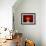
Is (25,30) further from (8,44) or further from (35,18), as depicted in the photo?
(8,44)

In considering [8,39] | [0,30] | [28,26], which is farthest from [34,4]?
[8,39]

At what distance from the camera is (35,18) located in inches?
226

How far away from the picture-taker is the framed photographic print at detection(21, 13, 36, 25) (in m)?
5.72

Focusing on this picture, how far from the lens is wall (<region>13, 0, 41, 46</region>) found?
5743mm

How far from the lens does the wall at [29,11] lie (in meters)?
5.74

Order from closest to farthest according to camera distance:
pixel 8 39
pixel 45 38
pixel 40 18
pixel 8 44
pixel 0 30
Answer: pixel 8 44 < pixel 8 39 < pixel 0 30 < pixel 45 38 < pixel 40 18

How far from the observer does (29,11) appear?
5738mm

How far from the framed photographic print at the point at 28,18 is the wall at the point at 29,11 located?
0.45ft

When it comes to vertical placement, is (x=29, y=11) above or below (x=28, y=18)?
above

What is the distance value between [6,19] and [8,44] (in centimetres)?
175

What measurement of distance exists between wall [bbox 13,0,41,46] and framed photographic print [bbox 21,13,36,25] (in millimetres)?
137

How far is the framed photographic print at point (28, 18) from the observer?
18.8ft

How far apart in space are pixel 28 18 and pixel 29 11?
32cm

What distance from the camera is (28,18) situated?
5.74m
